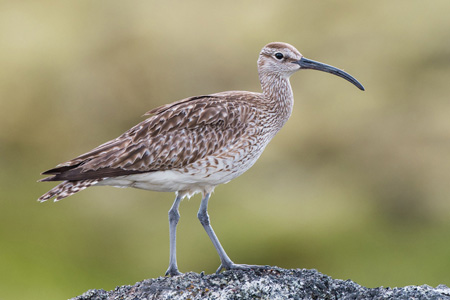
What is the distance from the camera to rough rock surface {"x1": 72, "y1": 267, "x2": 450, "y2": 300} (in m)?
8.29

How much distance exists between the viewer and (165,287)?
8508mm

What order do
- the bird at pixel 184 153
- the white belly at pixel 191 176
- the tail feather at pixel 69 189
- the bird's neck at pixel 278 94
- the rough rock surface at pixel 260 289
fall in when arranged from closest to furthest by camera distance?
the rough rock surface at pixel 260 289
the tail feather at pixel 69 189
the bird at pixel 184 153
the white belly at pixel 191 176
the bird's neck at pixel 278 94

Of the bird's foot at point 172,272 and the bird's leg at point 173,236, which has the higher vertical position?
the bird's leg at point 173,236

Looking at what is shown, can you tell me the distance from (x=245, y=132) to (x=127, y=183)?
5.37 feet

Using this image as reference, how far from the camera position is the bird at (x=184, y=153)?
942cm

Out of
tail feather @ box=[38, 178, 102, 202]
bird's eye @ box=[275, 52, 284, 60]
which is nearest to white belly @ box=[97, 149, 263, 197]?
tail feather @ box=[38, 178, 102, 202]

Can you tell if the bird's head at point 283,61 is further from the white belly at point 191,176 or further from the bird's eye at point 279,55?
the white belly at point 191,176

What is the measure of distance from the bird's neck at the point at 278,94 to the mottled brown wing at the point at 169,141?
0.52m

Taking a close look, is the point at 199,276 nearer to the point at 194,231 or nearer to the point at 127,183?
the point at 127,183

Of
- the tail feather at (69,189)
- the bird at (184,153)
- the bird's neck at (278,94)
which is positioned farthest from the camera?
the bird's neck at (278,94)

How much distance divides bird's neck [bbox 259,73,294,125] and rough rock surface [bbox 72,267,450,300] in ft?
8.21

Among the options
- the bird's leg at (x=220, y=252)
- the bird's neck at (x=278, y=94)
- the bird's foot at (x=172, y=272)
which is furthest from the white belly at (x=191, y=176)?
the bird's neck at (x=278, y=94)

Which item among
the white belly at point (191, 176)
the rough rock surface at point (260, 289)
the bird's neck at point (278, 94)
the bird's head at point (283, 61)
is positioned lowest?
the rough rock surface at point (260, 289)

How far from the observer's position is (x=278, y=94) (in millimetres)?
10508
